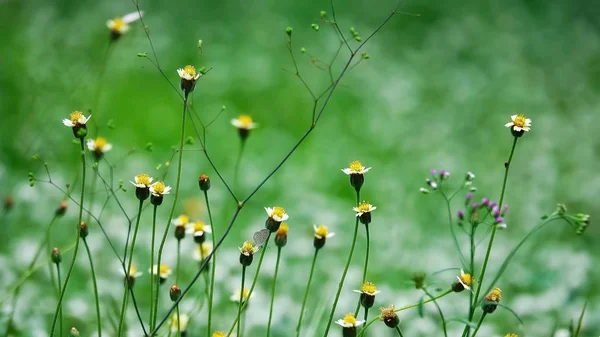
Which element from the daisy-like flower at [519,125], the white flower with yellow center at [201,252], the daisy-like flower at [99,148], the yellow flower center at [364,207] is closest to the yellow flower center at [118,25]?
the daisy-like flower at [99,148]

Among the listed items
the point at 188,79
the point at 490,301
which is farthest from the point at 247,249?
the point at 490,301

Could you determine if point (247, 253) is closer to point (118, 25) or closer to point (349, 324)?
point (349, 324)

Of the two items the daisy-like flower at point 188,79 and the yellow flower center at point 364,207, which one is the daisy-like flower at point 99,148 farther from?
the yellow flower center at point 364,207

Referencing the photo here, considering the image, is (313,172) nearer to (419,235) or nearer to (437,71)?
(419,235)

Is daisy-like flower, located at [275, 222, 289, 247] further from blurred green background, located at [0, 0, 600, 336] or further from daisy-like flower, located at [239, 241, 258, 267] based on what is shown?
blurred green background, located at [0, 0, 600, 336]

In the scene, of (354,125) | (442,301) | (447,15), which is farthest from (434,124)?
(442,301)

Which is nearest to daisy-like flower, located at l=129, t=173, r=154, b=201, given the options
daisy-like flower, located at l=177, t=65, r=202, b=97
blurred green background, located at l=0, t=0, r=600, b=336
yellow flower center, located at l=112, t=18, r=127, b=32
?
daisy-like flower, located at l=177, t=65, r=202, b=97
